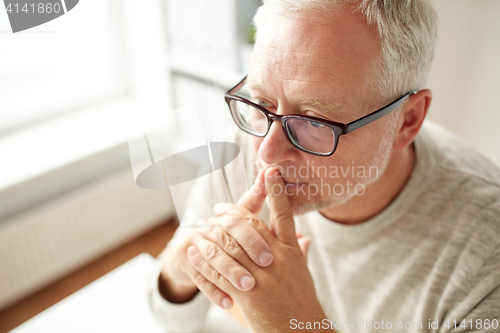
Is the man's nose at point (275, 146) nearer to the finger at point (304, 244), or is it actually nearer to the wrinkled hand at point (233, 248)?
the wrinkled hand at point (233, 248)

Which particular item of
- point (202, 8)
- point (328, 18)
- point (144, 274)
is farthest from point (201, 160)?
point (202, 8)

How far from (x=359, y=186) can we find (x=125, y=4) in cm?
71

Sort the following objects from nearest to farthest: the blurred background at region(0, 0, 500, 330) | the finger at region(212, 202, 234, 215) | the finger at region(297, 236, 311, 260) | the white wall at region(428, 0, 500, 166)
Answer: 1. the blurred background at region(0, 0, 500, 330)
2. the finger at region(212, 202, 234, 215)
3. the finger at region(297, 236, 311, 260)
4. the white wall at region(428, 0, 500, 166)

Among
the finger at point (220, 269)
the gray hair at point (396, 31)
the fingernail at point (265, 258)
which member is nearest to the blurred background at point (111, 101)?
the finger at point (220, 269)

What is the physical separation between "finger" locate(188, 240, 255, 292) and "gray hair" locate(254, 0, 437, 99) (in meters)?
0.49

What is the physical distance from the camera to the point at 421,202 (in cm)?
103

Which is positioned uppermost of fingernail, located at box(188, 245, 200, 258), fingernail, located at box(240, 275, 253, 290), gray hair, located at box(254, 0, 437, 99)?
gray hair, located at box(254, 0, 437, 99)

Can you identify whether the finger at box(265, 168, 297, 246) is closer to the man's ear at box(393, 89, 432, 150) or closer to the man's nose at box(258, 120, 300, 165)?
the man's nose at box(258, 120, 300, 165)

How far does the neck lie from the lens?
1057mm

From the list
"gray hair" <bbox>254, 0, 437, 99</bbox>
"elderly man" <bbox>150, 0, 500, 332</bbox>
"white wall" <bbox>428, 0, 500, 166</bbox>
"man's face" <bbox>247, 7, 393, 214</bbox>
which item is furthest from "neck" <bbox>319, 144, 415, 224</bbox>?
"white wall" <bbox>428, 0, 500, 166</bbox>

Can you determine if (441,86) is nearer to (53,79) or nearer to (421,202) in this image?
(421,202)

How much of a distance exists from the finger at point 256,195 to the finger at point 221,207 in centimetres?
6

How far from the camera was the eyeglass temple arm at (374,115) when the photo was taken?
0.80 m

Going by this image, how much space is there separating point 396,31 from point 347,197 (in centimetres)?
41
